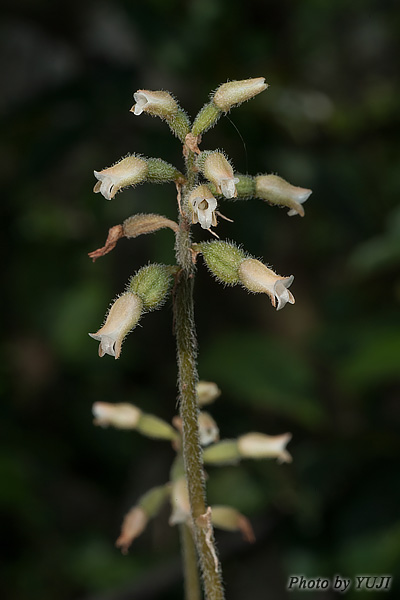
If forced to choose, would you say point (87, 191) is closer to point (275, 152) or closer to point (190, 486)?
point (275, 152)

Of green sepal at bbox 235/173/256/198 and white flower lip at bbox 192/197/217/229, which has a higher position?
green sepal at bbox 235/173/256/198

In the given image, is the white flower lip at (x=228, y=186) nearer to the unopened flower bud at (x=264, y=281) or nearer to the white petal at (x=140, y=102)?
the unopened flower bud at (x=264, y=281)

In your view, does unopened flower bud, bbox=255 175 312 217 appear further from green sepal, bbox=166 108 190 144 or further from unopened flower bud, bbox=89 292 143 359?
unopened flower bud, bbox=89 292 143 359

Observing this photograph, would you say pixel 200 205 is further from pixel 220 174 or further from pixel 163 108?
pixel 163 108

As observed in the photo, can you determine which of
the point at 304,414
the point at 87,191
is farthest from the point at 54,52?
the point at 304,414

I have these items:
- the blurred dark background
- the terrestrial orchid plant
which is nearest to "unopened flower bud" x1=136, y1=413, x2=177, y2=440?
the terrestrial orchid plant

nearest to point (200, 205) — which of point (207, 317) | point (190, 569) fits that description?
point (190, 569)
